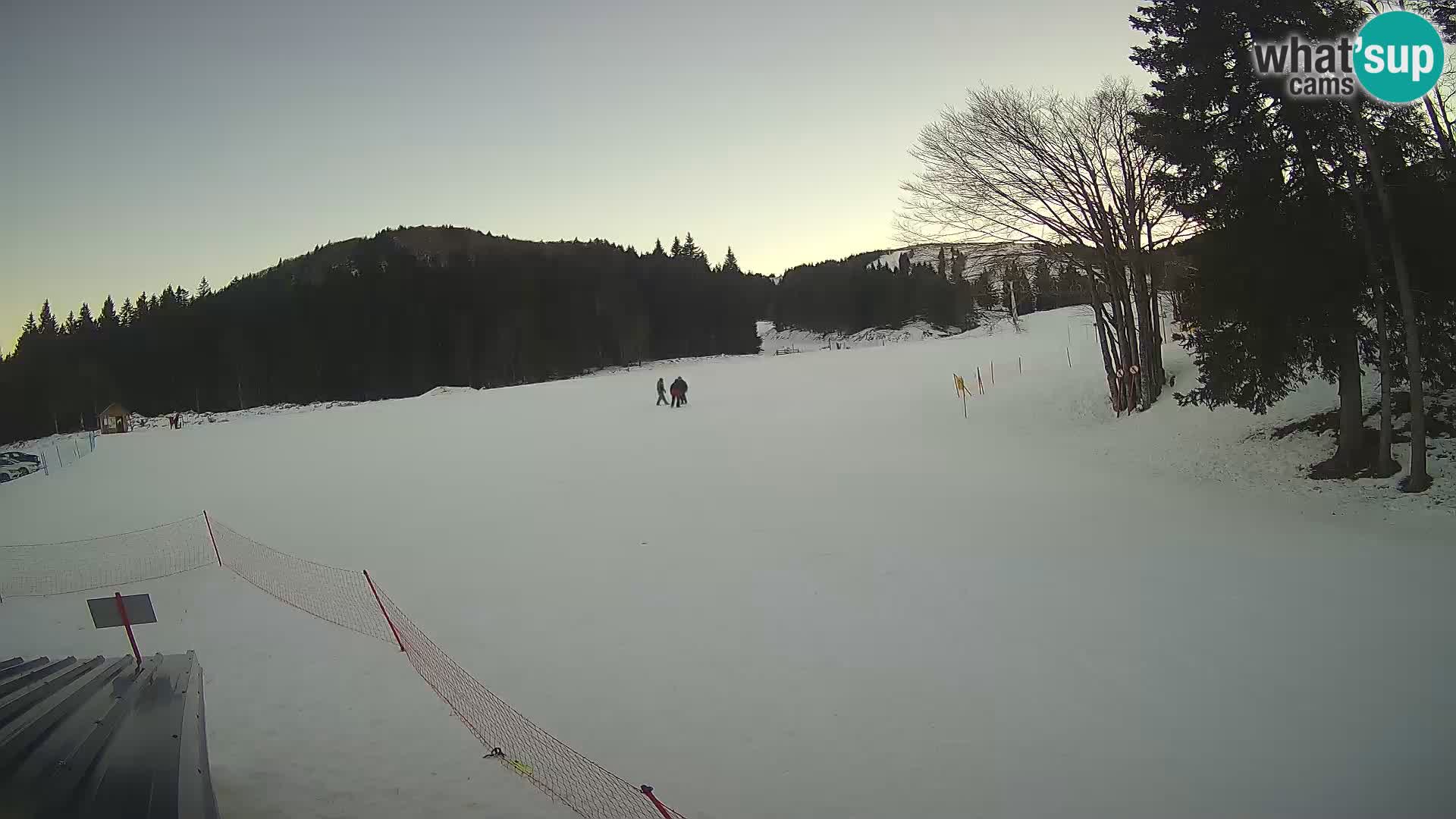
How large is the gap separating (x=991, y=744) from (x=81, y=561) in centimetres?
Answer: 1524

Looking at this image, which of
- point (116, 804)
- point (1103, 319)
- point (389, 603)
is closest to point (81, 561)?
point (389, 603)

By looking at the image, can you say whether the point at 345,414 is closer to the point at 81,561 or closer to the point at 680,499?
the point at 81,561

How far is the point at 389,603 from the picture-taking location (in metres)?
9.27

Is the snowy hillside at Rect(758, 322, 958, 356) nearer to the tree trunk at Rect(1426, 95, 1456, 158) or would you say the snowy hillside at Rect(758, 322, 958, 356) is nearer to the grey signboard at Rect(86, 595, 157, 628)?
the tree trunk at Rect(1426, 95, 1456, 158)

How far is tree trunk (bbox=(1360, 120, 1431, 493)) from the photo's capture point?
31.2ft

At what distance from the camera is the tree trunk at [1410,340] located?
952cm

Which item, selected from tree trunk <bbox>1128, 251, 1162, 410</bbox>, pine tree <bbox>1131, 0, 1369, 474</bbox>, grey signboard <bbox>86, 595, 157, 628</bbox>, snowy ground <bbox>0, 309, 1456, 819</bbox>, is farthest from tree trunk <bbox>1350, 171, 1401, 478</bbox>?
grey signboard <bbox>86, 595, 157, 628</bbox>

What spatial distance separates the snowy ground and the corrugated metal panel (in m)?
1.15

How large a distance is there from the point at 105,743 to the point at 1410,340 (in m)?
14.5

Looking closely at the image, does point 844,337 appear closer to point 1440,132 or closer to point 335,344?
point 335,344

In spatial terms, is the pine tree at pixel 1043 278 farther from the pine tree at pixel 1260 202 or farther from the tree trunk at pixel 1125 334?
the pine tree at pixel 1260 202

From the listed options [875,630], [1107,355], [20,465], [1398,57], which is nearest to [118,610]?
[875,630]

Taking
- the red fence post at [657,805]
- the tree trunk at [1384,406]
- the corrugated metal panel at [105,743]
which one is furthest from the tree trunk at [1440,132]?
the corrugated metal panel at [105,743]

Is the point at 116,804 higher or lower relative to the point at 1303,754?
higher
